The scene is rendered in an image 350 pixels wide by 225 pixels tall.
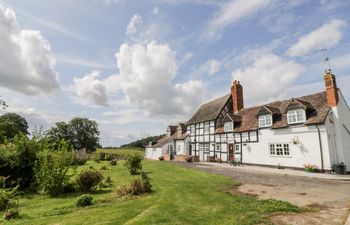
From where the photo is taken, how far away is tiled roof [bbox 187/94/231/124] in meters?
37.6

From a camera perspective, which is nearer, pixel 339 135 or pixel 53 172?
pixel 53 172

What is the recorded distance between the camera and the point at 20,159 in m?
14.5

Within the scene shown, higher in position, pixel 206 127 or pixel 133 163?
pixel 206 127

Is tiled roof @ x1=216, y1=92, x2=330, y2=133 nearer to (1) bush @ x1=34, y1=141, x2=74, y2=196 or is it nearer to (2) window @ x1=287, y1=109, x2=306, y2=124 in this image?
(2) window @ x1=287, y1=109, x2=306, y2=124

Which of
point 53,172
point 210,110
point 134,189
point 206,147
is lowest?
point 134,189

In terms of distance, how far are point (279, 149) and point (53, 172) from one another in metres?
22.1

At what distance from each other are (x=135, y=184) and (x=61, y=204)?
Result: 332 cm

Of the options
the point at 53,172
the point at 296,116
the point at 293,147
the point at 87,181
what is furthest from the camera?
the point at 296,116

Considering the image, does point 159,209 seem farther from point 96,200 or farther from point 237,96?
point 237,96

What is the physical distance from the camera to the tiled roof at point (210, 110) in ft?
123

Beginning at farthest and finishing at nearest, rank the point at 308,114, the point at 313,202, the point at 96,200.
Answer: the point at 308,114 → the point at 96,200 → the point at 313,202

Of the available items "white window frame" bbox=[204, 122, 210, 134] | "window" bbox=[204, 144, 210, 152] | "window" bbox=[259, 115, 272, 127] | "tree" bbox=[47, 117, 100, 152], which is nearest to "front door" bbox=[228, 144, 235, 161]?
"window" bbox=[204, 144, 210, 152]

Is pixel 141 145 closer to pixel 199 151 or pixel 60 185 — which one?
pixel 199 151

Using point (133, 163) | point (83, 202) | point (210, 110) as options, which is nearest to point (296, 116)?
point (210, 110)
